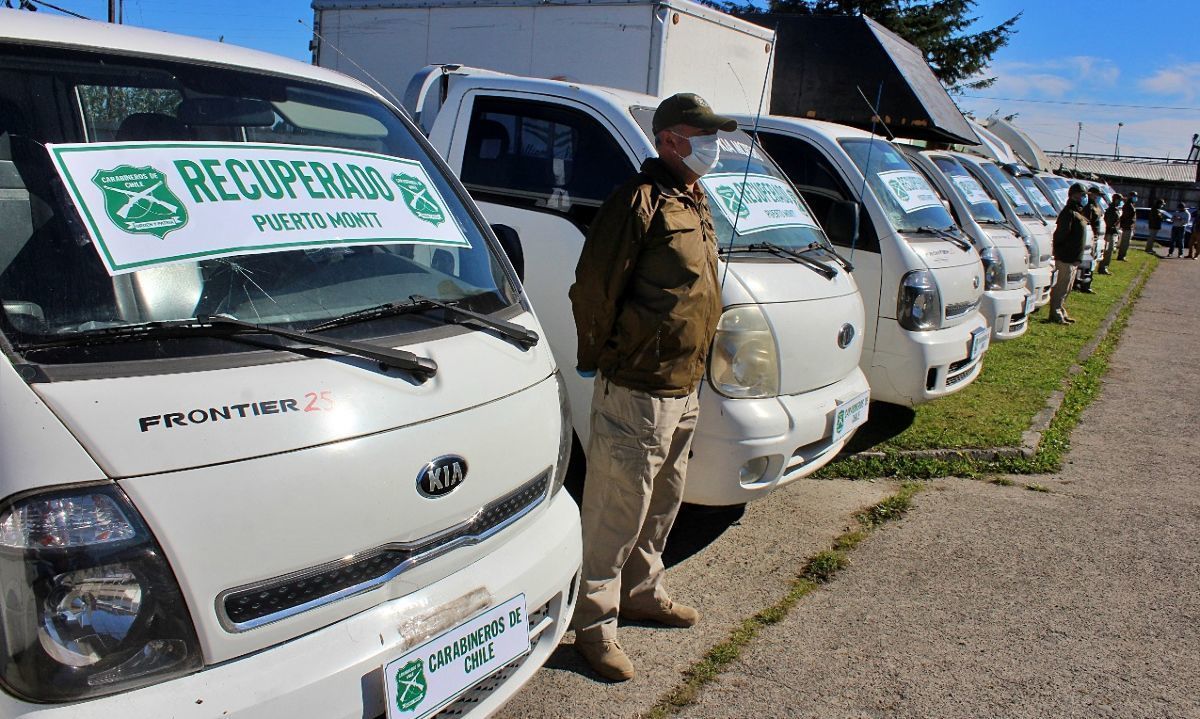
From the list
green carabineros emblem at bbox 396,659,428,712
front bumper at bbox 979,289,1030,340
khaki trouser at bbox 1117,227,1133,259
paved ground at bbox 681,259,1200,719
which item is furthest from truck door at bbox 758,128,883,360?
khaki trouser at bbox 1117,227,1133,259

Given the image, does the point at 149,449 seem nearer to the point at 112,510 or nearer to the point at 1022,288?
the point at 112,510

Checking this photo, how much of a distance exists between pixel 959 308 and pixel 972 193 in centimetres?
327

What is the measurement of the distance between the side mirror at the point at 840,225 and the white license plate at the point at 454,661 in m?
4.22

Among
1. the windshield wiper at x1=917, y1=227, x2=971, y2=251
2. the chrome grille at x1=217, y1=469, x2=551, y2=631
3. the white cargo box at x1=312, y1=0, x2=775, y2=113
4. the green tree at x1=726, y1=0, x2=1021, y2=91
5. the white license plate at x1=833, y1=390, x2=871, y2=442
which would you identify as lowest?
the white license plate at x1=833, y1=390, x2=871, y2=442

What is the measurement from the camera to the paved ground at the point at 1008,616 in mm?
3445

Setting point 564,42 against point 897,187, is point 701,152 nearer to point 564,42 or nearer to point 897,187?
point 897,187

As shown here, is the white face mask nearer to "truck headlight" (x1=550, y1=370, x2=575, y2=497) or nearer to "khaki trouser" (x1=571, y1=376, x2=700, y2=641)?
"khaki trouser" (x1=571, y1=376, x2=700, y2=641)

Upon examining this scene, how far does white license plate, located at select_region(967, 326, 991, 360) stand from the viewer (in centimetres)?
648

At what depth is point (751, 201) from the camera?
189 inches

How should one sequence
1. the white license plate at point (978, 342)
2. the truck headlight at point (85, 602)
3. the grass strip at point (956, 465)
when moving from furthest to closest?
the white license plate at point (978, 342) → the grass strip at point (956, 465) → the truck headlight at point (85, 602)

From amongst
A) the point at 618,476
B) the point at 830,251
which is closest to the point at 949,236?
the point at 830,251

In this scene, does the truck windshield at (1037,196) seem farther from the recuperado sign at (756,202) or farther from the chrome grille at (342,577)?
the chrome grille at (342,577)

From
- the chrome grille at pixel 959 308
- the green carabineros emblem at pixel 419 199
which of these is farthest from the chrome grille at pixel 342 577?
the chrome grille at pixel 959 308

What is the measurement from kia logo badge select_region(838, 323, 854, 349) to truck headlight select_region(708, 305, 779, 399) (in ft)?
1.93
